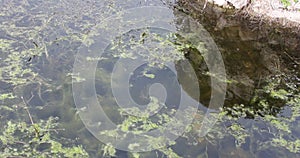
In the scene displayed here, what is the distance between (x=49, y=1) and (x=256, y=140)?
488cm

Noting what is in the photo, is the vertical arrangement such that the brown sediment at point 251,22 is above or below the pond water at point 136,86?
above

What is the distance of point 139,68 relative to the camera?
16.8ft

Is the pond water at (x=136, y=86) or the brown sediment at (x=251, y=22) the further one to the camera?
the brown sediment at (x=251, y=22)

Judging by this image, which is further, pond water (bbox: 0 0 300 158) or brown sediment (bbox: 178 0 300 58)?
brown sediment (bbox: 178 0 300 58)

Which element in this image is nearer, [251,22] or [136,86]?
[136,86]

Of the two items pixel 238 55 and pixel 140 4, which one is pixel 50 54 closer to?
pixel 140 4

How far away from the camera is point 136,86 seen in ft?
15.6

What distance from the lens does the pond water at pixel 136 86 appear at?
390 cm

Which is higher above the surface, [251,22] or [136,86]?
[251,22]

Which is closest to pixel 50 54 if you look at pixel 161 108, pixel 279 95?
pixel 161 108

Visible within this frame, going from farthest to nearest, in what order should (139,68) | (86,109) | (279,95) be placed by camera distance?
(139,68)
(279,95)
(86,109)

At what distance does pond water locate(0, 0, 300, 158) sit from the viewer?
3.90 m

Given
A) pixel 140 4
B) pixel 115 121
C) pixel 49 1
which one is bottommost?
pixel 115 121

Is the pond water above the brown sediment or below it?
below
